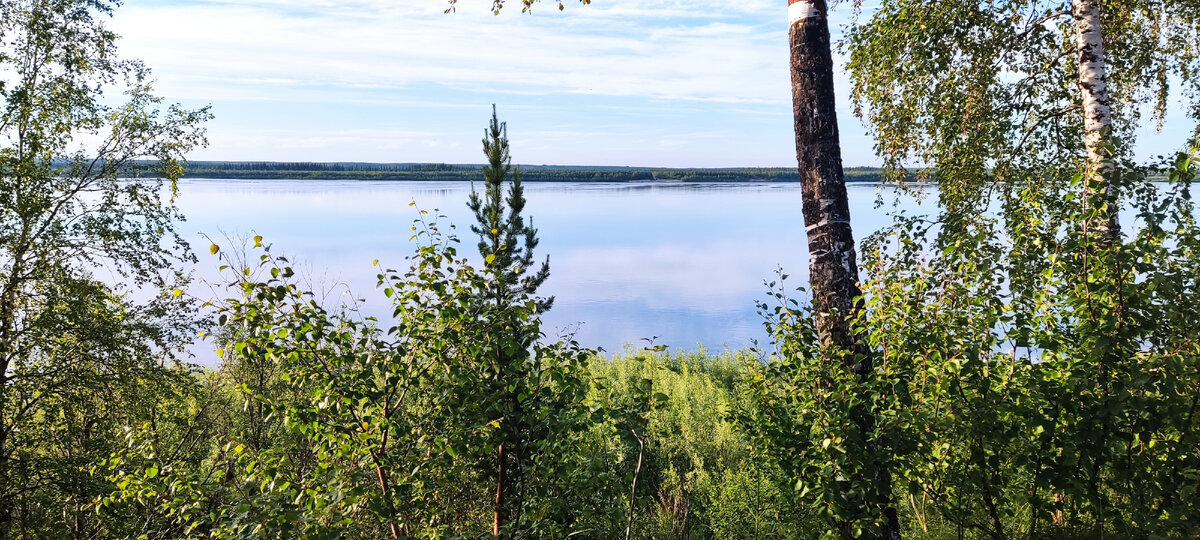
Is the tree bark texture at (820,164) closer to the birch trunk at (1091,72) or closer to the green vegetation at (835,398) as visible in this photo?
the green vegetation at (835,398)

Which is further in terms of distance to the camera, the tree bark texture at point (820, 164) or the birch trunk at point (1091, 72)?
the birch trunk at point (1091, 72)

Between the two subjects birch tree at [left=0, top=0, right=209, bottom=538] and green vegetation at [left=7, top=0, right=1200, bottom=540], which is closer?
green vegetation at [left=7, top=0, right=1200, bottom=540]

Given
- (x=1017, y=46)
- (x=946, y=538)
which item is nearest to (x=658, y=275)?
(x=1017, y=46)

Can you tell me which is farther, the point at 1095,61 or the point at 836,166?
the point at 1095,61

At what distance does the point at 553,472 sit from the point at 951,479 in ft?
7.39

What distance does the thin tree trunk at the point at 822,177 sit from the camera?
4.57 m

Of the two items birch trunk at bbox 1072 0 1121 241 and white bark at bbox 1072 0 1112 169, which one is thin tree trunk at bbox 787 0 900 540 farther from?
white bark at bbox 1072 0 1112 169

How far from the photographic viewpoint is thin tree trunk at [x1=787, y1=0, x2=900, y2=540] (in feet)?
15.0

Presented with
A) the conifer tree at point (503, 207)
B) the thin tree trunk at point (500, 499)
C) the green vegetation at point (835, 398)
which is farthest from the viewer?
the conifer tree at point (503, 207)

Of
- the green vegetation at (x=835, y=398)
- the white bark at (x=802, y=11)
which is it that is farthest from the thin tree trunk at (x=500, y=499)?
the white bark at (x=802, y=11)

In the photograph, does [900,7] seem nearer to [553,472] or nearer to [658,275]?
[553,472]

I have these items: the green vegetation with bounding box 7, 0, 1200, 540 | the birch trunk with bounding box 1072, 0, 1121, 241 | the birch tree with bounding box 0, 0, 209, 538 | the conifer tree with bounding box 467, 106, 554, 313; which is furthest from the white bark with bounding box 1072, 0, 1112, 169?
the birch tree with bounding box 0, 0, 209, 538

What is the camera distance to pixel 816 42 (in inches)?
194

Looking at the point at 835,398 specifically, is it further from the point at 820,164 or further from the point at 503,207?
the point at 503,207
